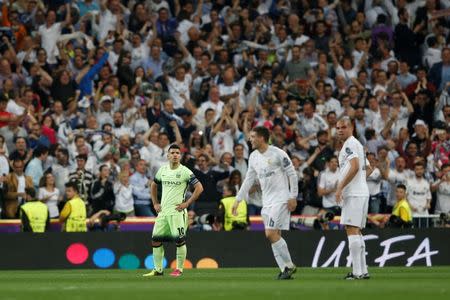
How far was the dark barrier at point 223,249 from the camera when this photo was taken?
23078 mm

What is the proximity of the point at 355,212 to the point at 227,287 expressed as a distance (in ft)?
9.31

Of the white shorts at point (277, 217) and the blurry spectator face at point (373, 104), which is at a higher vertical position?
the blurry spectator face at point (373, 104)

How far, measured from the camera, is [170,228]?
18.9 metres

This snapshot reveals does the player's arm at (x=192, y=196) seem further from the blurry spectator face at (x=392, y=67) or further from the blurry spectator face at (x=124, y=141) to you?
the blurry spectator face at (x=392, y=67)

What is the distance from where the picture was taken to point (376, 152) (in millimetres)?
27125

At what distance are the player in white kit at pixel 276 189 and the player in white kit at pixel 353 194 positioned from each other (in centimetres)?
90

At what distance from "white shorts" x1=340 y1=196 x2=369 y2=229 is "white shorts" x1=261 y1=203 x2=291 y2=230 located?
3.51 ft

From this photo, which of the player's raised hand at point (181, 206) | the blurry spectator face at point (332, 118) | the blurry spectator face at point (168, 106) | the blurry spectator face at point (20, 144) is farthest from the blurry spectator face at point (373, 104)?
the player's raised hand at point (181, 206)

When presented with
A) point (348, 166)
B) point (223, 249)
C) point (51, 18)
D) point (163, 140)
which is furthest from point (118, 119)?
point (348, 166)

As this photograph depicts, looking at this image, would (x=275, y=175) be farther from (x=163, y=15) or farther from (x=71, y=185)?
(x=163, y=15)

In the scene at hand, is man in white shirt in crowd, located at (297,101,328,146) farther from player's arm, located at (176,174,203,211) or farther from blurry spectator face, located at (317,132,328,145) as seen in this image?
player's arm, located at (176,174,203,211)

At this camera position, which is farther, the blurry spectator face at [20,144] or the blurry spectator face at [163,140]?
the blurry spectator face at [163,140]

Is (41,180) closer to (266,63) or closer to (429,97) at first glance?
(266,63)

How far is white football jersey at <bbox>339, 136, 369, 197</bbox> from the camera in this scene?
16609 millimetres
